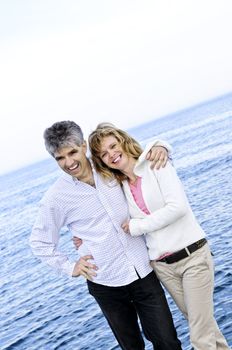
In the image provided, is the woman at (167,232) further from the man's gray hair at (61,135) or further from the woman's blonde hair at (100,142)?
the man's gray hair at (61,135)

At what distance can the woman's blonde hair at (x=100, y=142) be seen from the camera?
4.53 metres

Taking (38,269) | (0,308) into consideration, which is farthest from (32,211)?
(0,308)

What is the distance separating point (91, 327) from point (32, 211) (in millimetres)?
A: 35718

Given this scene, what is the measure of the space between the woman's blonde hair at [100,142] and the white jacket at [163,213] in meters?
0.23

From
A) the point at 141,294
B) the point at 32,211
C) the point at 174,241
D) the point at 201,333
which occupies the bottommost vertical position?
the point at 32,211

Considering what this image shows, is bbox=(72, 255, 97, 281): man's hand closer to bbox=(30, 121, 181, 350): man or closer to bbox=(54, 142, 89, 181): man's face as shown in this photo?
bbox=(30, 121, 181, 350): man

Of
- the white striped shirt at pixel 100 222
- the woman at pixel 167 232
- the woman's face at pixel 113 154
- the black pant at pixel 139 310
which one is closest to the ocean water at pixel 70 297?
the black pant at pixel 139 310

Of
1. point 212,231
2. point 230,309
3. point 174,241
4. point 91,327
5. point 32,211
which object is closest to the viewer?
point 174,241

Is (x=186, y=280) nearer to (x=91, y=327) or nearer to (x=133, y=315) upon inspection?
(x=133, y=315)

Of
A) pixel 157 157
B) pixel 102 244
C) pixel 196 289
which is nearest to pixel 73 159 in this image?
pixel 157 157

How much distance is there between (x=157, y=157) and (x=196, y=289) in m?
1.39

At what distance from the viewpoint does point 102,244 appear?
4699mm

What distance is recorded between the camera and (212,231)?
651 inches

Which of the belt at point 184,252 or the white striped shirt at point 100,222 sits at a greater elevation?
the white striped shirt at point 100,222
